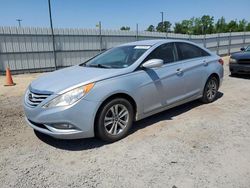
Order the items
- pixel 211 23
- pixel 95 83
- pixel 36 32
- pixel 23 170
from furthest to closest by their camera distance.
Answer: pixel 211 23 < pixel 36 32 < pixel 95 83 < pixel 23 170

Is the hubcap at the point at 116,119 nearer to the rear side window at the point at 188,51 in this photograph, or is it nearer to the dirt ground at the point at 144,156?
the dirt ground at the point at 144,156

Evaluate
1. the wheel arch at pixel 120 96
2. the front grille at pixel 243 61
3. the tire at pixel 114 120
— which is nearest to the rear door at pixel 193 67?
the wheel arch at pixel 120 96

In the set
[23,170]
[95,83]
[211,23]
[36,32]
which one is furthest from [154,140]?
[211,23]

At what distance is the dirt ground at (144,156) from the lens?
110 inches

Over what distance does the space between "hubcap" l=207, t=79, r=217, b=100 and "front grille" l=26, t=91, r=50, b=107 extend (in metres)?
3.85

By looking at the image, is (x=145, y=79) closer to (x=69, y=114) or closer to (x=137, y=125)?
(x=137, y=125)

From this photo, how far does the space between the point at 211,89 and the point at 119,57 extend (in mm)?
2586

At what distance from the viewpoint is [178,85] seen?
4.63 meters

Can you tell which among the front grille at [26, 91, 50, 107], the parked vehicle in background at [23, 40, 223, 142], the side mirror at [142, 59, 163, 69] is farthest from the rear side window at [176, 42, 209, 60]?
the front grille at [26, 91, 50, 107]

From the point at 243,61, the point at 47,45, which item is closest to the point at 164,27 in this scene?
the point at 47,45

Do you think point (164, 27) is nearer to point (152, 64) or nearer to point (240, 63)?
point (240, 63)

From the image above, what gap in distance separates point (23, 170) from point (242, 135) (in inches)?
134

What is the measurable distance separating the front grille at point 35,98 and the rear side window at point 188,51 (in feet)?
9.38

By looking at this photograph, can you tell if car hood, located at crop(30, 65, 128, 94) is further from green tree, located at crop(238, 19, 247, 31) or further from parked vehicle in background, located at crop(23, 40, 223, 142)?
green tree, located at crop(238, 19, 247, 31)
